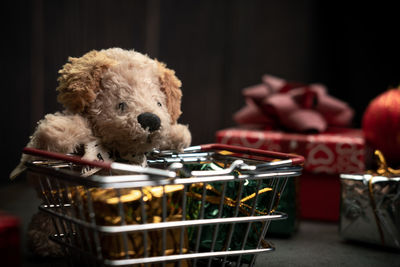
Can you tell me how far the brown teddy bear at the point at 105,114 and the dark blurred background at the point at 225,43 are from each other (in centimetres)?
30

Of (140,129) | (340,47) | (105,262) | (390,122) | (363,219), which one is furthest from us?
(340,47)

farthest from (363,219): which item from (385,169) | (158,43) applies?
(158,43)

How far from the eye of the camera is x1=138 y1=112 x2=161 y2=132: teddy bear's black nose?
2.11ft

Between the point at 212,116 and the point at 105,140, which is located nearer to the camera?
the point at 105,140

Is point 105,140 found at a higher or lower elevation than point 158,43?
lower

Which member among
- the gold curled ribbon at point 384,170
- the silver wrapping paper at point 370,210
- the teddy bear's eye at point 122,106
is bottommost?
the silver wrapping paper at point 370,210

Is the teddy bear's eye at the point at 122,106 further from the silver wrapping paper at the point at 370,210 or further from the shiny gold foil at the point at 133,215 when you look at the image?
the silver wrapping paper at the point at 370,210

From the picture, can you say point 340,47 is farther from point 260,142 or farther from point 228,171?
point 228,171

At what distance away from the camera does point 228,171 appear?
54 cm

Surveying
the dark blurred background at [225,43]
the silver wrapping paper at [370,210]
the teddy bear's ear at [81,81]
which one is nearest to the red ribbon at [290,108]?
the dark blurred background at [225,43]

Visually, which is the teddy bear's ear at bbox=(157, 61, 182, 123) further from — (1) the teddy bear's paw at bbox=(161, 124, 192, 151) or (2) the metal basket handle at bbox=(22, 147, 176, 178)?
(2) the metal basket handle at bbox=(22, 147, 176, 178)

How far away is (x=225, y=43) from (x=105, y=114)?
3.86 feet

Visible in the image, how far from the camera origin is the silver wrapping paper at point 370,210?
0.89 meters

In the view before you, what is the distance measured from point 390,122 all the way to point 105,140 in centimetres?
80
